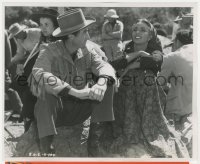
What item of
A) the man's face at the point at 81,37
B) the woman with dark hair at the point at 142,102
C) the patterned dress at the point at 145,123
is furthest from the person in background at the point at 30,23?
the patterned dress at the point at 145,123

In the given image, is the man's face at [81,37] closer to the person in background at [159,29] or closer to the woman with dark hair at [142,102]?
the woman with dark hair at [142,102]

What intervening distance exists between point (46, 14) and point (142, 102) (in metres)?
1.40

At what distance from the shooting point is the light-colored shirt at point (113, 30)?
34.9ft

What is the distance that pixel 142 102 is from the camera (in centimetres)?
1070

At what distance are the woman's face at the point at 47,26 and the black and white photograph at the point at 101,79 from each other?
0.01 m

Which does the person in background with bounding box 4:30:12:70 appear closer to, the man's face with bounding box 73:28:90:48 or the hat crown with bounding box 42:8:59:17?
the hat crown with bounding box 42:8:59:17

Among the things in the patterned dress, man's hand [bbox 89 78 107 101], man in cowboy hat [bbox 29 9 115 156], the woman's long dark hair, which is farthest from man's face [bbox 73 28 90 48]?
the patterned dress

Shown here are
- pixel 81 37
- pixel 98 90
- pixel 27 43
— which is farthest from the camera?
pixel 27 43

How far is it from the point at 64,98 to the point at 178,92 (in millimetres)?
1244

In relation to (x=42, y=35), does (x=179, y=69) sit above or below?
below

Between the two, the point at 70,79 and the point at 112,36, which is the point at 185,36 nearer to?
the point at 112,36

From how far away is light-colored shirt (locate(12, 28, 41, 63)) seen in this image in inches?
419

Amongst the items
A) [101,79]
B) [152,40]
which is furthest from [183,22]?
[101,79]

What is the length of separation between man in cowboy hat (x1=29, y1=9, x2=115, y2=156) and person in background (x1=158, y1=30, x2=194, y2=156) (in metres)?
0.62
